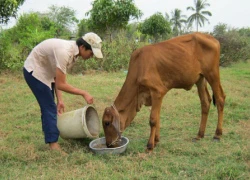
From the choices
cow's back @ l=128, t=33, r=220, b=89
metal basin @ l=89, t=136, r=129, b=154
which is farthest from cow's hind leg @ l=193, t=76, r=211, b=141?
metal basin @ l=89, t=136, r=129, b=154

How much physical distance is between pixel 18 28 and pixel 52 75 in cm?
2186

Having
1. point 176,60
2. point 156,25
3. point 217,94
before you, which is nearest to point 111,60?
point 217,94

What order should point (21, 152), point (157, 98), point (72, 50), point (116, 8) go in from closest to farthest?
point (72, 50), point (21, 152), point (157, 98), point (116, 8)

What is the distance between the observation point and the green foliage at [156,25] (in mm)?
21894

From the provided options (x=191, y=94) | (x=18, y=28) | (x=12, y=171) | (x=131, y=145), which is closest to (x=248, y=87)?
(x=191, y=94)

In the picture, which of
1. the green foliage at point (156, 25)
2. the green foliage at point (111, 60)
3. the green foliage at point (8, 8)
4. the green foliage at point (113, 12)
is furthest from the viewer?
the green foliage at point (156, 25)

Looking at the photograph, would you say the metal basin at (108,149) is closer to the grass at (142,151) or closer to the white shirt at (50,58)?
the grass at (142,151)

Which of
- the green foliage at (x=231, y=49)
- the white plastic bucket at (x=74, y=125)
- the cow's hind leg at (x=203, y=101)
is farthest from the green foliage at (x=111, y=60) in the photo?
the white plastic bucket at (x=74, y=125)

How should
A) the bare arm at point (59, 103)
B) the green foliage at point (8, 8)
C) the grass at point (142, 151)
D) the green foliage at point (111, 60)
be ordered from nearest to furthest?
the grass at point (142, 151), the bare arm at point (59, 103), the green foliage at point (8, 8), the green foliage at point (111, 60)

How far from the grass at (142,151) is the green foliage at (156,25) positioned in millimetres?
14754

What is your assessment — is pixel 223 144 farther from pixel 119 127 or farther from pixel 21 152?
pixel 21 152

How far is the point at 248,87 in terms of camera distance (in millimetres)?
10367

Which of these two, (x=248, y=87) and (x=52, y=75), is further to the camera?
(x=248, y=87)

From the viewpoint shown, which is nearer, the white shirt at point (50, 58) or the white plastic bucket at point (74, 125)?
the white shirt at point (50, 58)
